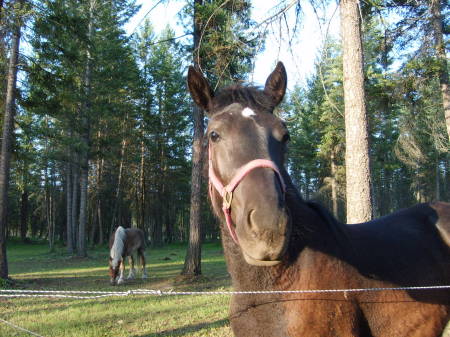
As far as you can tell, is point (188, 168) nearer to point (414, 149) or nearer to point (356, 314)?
point (414, 149)

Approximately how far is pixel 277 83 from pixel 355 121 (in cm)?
321

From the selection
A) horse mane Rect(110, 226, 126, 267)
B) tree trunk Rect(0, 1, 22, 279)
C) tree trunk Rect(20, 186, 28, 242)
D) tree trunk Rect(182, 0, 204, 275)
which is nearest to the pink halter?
tree trunk Rect(182, 0, 204, 275)

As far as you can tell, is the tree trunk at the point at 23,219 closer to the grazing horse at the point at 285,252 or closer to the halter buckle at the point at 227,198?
the grazing horse at the point at 285,252

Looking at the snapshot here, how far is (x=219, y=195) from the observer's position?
2.31m

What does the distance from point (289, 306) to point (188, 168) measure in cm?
2978

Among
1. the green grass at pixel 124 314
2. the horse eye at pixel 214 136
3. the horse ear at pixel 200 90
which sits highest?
the horse ear at pixel 200 90

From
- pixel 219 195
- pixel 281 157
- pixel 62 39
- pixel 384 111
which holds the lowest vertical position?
pixel 219 195

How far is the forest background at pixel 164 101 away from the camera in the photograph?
7.22m

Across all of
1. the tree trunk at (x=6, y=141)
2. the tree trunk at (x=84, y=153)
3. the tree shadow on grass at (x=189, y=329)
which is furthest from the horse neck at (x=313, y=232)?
the tree trunk at (x=84, y=153)

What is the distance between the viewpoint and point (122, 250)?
38.7 ft

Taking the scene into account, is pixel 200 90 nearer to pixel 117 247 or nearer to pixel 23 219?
pixel 117 247

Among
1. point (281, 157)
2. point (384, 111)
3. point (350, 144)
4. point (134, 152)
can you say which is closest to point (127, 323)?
point (350, 144)

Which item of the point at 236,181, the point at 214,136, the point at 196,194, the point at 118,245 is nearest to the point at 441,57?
the point at 196,194

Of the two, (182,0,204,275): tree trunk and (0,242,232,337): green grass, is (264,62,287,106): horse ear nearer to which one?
(0,242,232,337): green grass
